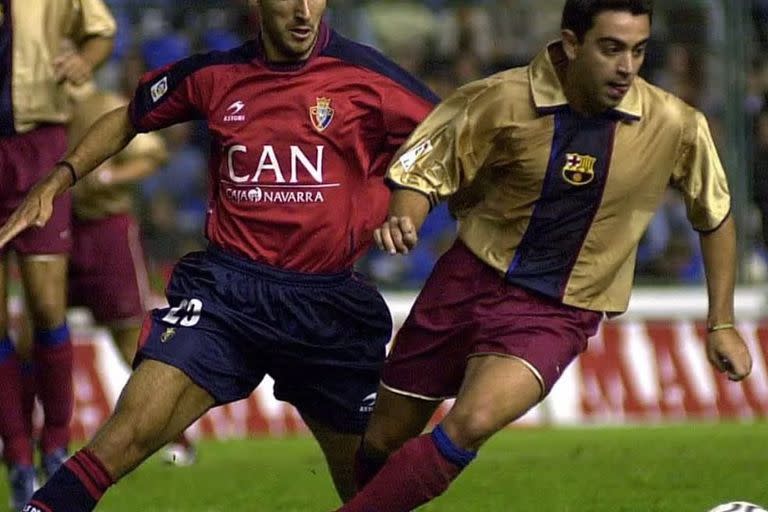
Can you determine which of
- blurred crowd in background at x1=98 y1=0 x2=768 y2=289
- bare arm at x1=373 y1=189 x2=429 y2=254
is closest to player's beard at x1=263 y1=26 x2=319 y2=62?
bare arm at x1=373 y1=189 x2=429 y2=254

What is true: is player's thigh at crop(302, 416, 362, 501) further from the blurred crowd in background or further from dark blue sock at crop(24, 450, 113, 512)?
the blurred crowd in background

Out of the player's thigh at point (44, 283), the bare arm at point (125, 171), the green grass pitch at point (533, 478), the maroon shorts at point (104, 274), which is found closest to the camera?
the green grass pitch at point (533, 478)

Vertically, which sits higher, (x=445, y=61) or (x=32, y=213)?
(x=32, y=213)

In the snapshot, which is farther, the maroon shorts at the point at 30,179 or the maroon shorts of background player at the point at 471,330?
the maroon shorts at the point at 30,179

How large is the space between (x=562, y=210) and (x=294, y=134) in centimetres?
104

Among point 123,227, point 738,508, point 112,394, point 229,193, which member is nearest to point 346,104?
point 229,193

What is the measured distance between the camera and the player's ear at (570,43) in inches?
281

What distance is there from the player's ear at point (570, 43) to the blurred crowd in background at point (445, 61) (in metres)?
8.82

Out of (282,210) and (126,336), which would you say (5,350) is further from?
(126,336)

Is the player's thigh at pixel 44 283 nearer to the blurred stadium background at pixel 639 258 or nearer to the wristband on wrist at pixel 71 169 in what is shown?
the wristband on wrist at pixel 71 169

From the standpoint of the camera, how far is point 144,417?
23.2 feet

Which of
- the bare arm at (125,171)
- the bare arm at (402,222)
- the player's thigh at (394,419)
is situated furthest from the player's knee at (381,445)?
the bare arm at (125,171)

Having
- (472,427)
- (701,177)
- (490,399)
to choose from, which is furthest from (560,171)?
(472,427)

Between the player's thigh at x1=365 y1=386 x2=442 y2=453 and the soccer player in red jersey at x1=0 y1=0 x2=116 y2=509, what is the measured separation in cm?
231
